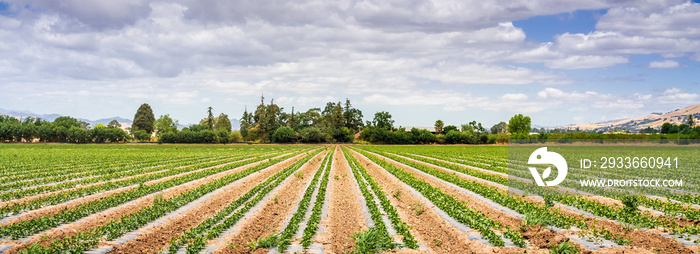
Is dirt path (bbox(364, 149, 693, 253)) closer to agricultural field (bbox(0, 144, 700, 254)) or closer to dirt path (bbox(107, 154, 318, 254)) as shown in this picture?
agricultural field (bbox(0, 144, 700, 254))

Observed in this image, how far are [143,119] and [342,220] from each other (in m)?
132

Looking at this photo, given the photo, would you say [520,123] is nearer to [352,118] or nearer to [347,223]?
[352,118]

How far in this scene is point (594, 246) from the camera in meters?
9.67

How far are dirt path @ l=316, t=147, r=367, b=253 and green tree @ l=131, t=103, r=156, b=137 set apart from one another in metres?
125

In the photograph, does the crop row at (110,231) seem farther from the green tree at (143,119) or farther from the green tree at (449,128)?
the green tree at (143,119)

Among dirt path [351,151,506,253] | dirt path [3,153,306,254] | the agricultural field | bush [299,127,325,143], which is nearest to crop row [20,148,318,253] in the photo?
the agricultural field

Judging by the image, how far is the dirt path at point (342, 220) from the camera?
402 inches

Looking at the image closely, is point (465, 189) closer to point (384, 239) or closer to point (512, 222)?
point (512, 222)

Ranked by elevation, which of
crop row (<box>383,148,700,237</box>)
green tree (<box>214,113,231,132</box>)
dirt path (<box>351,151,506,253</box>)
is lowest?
dirt path (<box>351,151,506,253</box>)

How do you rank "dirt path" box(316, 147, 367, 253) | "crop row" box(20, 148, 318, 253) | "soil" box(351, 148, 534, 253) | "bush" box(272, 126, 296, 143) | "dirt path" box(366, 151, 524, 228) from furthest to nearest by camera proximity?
"bush" box(272, 126, 296, 143) < "dirt path" box(366, 151, 524, 228) < "dirt path" box(316, 147, 367, 253) < "soil" box(351, 148, 534, 253) < "crop row" box(20, 148, 318, 253)

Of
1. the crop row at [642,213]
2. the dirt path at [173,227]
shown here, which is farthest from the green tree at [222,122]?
the crop row at [642,213]

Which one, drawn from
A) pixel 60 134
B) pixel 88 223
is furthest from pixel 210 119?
pixel 88 223

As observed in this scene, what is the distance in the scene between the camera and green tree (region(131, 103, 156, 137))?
12900 cm

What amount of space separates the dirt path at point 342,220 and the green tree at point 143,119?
124955 millimetres
